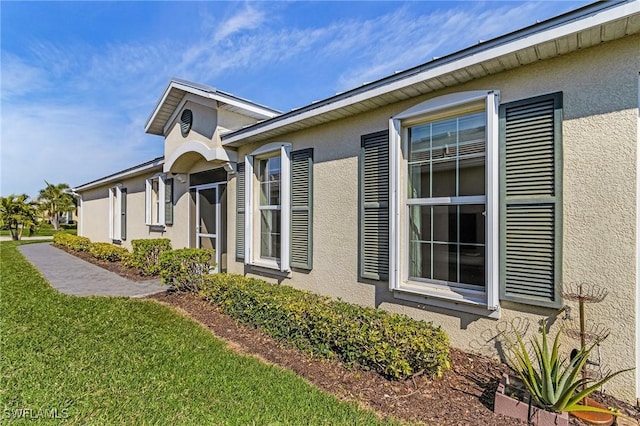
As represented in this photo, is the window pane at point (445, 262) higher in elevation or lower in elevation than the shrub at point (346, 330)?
higher

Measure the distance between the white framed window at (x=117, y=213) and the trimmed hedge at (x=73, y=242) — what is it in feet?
4.80

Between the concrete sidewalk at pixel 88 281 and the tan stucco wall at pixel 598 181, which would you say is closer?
the tan stucco wall at pixel 598 181

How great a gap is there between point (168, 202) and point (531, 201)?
10909 millimetres

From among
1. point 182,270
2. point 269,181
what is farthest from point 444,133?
point 182,270

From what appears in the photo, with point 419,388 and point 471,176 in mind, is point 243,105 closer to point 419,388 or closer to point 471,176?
point 471,176

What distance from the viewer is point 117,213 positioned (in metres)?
15.9

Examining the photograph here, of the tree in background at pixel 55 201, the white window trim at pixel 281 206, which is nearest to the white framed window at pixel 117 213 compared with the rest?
the white window trim at pixel 281 206

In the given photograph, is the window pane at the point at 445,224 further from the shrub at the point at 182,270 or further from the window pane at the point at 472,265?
the shrub at the point at 182,270

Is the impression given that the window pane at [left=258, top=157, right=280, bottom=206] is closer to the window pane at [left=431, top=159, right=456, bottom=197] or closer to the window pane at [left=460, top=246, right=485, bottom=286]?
the window pane at [left=431, top=159, right=456, bottom=197]

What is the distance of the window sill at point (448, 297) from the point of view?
407cm

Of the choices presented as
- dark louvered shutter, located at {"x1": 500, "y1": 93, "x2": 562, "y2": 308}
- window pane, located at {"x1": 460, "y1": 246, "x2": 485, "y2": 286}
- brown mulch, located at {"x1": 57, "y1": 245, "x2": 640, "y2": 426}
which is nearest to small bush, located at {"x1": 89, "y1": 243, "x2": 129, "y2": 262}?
brown mulch, located at {"x1": 57, "y1": 245, "x2": 640, "y2": 426}

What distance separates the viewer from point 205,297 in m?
6.96

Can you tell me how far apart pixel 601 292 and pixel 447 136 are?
8.17 ft

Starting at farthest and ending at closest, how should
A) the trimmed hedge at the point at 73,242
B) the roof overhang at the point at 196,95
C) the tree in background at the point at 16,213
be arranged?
the tree in background at the point at 16,213 < the trimmed hedge at the point at 73,242 < the roof overhang at the point at 196,95
